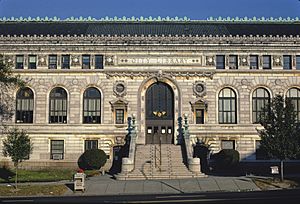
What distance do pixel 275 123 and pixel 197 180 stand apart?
27.0 ft

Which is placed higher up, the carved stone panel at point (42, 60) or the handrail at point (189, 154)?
the carved stone panel at point (42, 60)

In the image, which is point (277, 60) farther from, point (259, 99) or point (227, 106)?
point (227, 106)

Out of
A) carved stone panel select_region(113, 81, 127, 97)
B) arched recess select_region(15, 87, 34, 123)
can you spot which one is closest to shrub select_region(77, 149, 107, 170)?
carved stone panel select_region(113, 81, 127, 97)

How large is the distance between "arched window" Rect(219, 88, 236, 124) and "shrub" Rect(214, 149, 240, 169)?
14.5 ft

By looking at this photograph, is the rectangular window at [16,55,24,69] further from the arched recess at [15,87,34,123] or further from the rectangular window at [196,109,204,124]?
the rectangular window at [196,109,204,124]

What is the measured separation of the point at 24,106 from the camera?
50.2 metres

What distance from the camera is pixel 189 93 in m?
50.0

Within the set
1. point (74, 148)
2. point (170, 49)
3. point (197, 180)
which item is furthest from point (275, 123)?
point (74, 148)

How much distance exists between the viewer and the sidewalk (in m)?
33.9

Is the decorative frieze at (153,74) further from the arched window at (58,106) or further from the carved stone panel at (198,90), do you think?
the arched window at (58,106)

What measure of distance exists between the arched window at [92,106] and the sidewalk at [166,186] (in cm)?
1181

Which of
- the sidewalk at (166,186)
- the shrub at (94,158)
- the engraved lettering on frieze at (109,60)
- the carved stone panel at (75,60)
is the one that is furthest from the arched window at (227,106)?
the carved stone panel at (75,60)

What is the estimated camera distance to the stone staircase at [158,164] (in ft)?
132

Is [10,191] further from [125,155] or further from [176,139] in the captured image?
[176,139]
